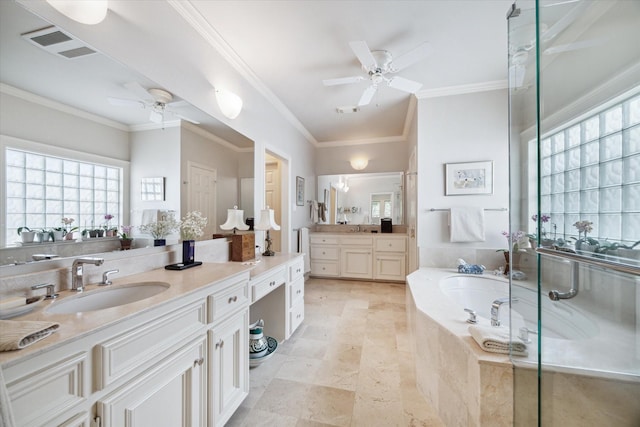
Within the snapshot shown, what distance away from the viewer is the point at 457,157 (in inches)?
115

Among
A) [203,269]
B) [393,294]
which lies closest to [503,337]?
[203,269]

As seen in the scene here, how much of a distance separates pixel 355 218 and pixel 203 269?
141 inches

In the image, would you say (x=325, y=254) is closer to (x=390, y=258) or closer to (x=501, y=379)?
(x=390, y=258)

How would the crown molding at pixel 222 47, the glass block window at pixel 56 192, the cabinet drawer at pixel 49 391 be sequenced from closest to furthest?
the cabinet drawer at pixel 49 391 → the glass block window at pixel 56 192 → the crown molding at pixel 222 47

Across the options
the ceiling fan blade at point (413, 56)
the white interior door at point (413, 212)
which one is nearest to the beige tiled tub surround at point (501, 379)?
the white interior door at point (413, 212)

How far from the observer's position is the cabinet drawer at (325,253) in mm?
4445

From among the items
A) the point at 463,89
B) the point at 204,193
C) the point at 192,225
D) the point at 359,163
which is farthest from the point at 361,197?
the point at 192,225

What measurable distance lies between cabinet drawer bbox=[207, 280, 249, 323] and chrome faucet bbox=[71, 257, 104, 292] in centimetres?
51

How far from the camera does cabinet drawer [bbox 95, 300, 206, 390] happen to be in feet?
2.43

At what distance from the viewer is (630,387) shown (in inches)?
38.8

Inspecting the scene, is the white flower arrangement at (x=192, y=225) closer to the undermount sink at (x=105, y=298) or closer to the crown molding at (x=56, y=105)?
the undermount sink at (x=105, y=298)

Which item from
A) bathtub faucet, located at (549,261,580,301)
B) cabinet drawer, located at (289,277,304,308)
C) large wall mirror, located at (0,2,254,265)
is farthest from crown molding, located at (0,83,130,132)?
bathtub faucet, located at (549,261,580,301)

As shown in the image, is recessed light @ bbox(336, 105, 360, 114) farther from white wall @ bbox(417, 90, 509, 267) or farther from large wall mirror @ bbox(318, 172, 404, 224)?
large wall mirror @ bbox(318, 172, 404, 224)

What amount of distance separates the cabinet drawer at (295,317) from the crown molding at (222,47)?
2.36 metres
